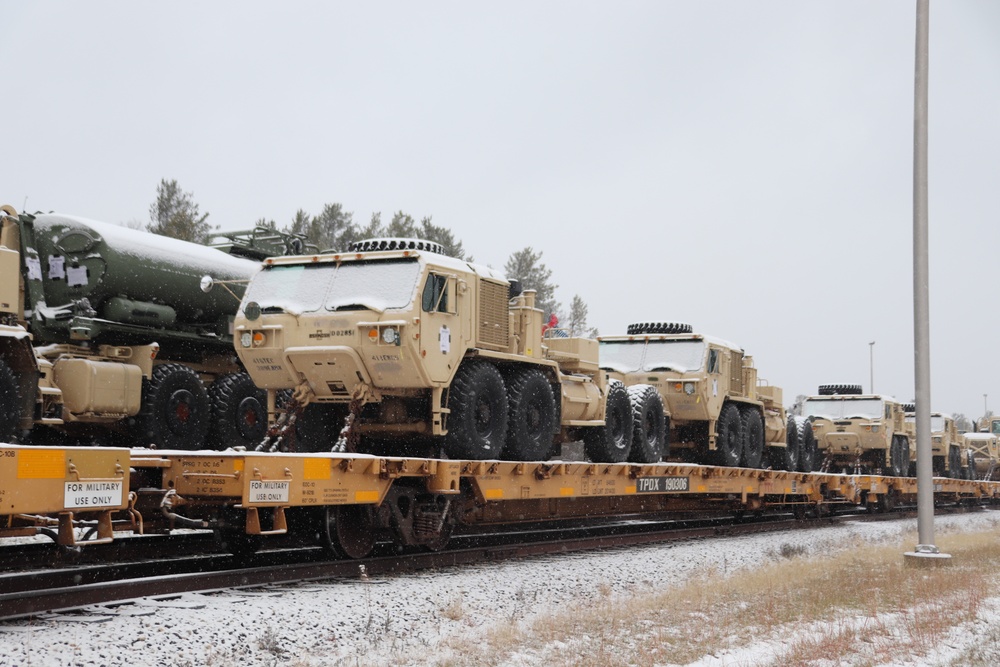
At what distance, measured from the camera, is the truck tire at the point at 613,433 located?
1391 centimetres

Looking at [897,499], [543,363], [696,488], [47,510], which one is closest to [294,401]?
[543,363]

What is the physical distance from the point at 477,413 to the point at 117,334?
5259 mm

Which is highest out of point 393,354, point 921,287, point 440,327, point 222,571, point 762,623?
point 921,287

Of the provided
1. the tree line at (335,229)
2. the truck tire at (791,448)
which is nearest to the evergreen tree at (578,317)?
the tree line at (335,229)

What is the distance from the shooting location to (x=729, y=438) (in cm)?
1744

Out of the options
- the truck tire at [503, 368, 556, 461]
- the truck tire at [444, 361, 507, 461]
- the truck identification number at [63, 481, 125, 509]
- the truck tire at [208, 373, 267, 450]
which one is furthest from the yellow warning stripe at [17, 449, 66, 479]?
the truck tire at [208, 373, 267, 450]

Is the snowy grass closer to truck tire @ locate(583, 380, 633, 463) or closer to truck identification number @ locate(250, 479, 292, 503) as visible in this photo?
truck identification number @ locate(250, 479, 292, 503)

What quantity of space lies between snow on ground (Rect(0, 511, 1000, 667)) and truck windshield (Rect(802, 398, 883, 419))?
49.7 feet

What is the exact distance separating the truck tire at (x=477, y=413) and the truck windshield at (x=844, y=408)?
1488 centimetres

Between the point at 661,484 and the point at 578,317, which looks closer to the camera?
the point at 661,484

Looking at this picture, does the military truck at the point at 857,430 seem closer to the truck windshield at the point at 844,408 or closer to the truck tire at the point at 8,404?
the truck windshield at the point at 844,408

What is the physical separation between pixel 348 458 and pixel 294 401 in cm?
199

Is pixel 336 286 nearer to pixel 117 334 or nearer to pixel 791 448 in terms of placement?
pixel 117 334

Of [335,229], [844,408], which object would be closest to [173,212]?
[335,229]
